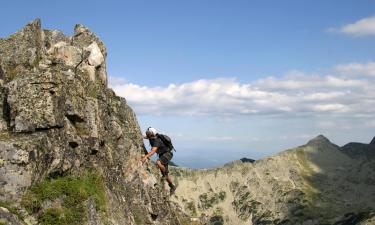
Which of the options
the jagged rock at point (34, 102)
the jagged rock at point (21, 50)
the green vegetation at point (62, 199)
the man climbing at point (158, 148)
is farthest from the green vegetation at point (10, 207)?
the man climbing at point (158, 148)

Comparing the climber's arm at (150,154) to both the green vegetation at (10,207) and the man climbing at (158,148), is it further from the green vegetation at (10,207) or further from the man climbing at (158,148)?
the green vegetation at (10,207)

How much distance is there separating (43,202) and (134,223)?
358 inches

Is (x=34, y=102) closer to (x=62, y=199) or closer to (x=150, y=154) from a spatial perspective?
(x=62, y=199)

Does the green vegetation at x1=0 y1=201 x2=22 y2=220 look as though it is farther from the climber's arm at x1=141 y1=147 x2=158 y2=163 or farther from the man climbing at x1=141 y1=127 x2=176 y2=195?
the man climbing at x1=141 y1=127 x2=176 y2=195

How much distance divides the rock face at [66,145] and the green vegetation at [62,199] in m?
0.05

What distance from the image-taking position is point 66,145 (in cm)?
2666

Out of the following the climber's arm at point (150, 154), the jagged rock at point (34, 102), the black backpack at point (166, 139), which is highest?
the jagged rock at point (34, 102)

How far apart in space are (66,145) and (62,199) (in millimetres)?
4070

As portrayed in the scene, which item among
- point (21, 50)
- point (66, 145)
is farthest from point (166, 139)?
point (21, 50)

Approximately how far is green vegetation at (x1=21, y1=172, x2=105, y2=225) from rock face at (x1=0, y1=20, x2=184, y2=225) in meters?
0.05

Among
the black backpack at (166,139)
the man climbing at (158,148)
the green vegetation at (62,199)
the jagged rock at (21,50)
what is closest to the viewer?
the green vegetation at (62,199)

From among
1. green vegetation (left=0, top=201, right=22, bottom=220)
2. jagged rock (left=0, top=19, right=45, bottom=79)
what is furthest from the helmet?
green vegetation (left=0, top=201, right=22, bottom=220)

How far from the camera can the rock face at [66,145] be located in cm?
2264

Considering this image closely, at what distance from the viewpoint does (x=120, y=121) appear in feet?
124
